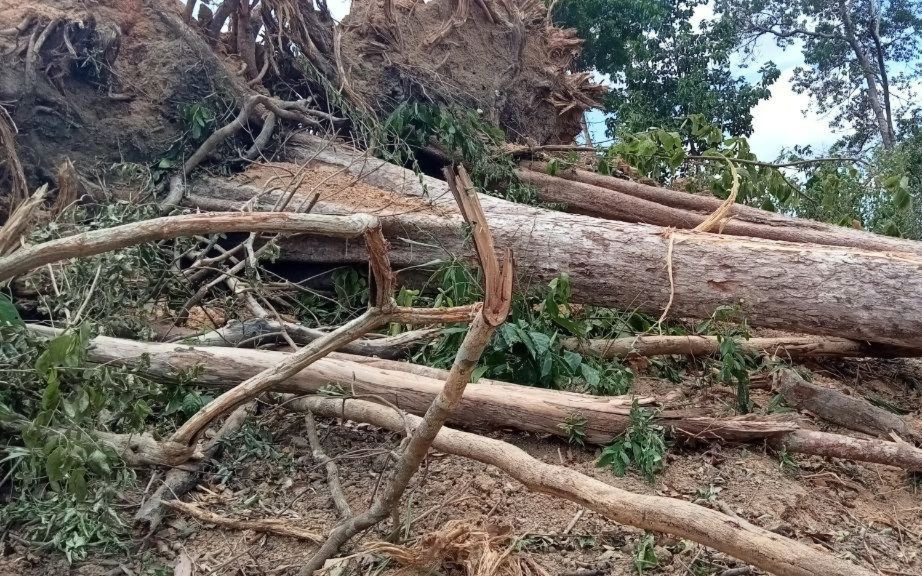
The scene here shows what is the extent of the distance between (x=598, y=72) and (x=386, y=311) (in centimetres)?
917

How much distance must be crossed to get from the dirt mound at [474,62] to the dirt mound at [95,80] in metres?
1.17

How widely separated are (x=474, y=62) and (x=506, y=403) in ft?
14.0

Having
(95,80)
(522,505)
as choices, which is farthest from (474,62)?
(522,505)

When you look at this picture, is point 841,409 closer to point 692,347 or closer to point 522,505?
point 692,347

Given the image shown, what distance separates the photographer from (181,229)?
1.97 metres

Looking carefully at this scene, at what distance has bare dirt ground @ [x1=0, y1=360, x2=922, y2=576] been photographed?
2229 mm

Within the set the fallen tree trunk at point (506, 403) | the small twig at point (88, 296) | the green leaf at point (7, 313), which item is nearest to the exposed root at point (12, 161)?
the small twig at point (88, 296)

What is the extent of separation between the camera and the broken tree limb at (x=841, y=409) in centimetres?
308

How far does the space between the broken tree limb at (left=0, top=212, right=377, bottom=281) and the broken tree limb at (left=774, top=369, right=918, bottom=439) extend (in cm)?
221

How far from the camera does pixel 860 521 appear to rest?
2514 mm

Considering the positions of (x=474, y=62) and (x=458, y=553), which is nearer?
(x=458, y=553)

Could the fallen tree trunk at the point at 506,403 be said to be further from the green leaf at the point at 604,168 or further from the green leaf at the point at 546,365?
the green leaf at the point at 604,168

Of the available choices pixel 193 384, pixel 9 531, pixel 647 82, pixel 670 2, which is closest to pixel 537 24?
pixel 647 82

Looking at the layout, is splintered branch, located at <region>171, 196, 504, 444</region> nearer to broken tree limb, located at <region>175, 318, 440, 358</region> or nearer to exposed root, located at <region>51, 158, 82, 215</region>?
broken tree limb, located at <region>175, 318, 440, 358</region>
